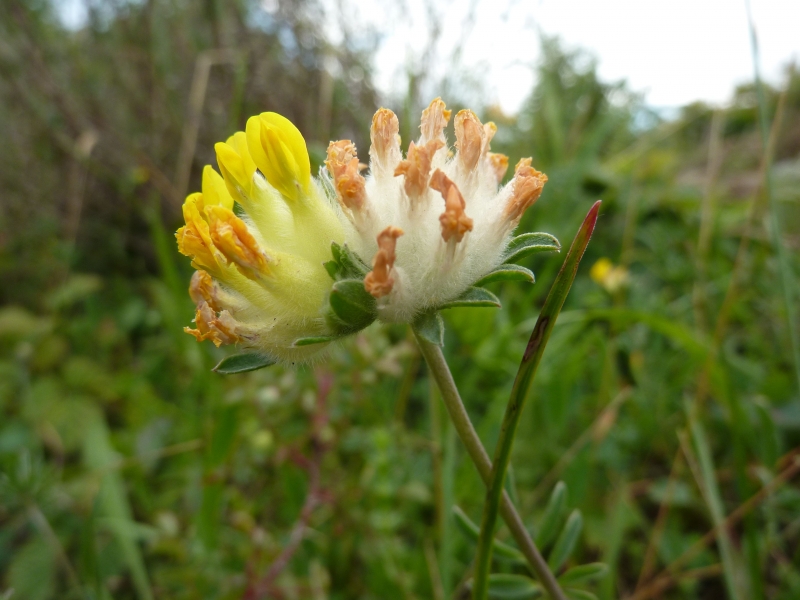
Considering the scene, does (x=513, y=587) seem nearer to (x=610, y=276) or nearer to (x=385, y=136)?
(x=385, y=136)

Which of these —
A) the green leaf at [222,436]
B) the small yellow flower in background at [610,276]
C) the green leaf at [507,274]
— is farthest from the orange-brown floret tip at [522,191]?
the small yellow flower in background at [610,276]

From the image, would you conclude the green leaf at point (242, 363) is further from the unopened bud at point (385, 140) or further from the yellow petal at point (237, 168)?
the unopened bud at point (385, 140)

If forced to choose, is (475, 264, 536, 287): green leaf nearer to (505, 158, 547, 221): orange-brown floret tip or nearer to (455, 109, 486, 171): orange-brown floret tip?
(505, 158, 547, 221): orange-brown floret tip

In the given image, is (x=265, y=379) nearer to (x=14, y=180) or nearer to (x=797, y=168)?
(x=14, y=180)

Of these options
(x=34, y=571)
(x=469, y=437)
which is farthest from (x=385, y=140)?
(x=34, y=571)

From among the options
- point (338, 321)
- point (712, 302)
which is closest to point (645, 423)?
point (712, 302)

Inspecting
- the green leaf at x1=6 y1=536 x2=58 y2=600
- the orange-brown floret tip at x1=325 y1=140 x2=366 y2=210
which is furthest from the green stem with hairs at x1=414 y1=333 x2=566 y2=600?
the green leaf at x1=6 y1=536 x2=58 y2=600
